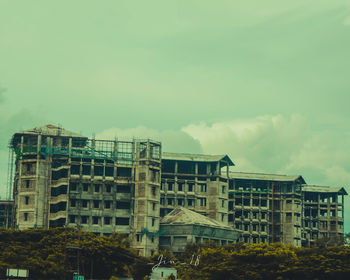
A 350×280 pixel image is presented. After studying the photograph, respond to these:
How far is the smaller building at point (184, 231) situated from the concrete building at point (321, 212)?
55.3 metres

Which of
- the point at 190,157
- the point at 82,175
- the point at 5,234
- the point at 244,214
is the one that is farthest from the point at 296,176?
the point at 5,234

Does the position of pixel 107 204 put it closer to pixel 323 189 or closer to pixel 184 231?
pixel 184 231

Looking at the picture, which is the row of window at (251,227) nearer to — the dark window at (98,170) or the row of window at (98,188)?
the row of window at (98,188)

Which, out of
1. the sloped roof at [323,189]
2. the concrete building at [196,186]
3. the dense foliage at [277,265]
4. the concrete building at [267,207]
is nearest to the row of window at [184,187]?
the concrete building at [196,186]

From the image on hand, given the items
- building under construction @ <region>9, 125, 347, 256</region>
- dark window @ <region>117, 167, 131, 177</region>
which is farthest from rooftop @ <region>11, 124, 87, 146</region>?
dark window @ <region>117, 167, 131, 177</region>

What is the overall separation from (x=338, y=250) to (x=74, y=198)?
6291 centimetres

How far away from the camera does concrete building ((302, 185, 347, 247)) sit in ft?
640

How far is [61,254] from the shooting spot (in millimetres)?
99125

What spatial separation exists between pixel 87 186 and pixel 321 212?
86147 millimetres

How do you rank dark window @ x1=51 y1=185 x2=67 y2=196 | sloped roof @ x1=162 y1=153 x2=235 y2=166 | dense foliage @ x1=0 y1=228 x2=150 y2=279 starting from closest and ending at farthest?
dense foliage @ x1=0 y1=228 x2=150 y2=279 → dark window @ x1=51 y1=185 x2=67 y2=196 → sloped roof @ x1=162 y1=153 x2=235 y2=166

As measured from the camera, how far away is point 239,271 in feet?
309

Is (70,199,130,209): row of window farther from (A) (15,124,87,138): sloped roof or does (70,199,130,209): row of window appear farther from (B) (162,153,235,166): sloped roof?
(B) (162,153,235,166): sloped roof

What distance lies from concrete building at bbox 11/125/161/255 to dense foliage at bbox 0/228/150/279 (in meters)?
26.7

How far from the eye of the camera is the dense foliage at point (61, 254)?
93.5 metres
